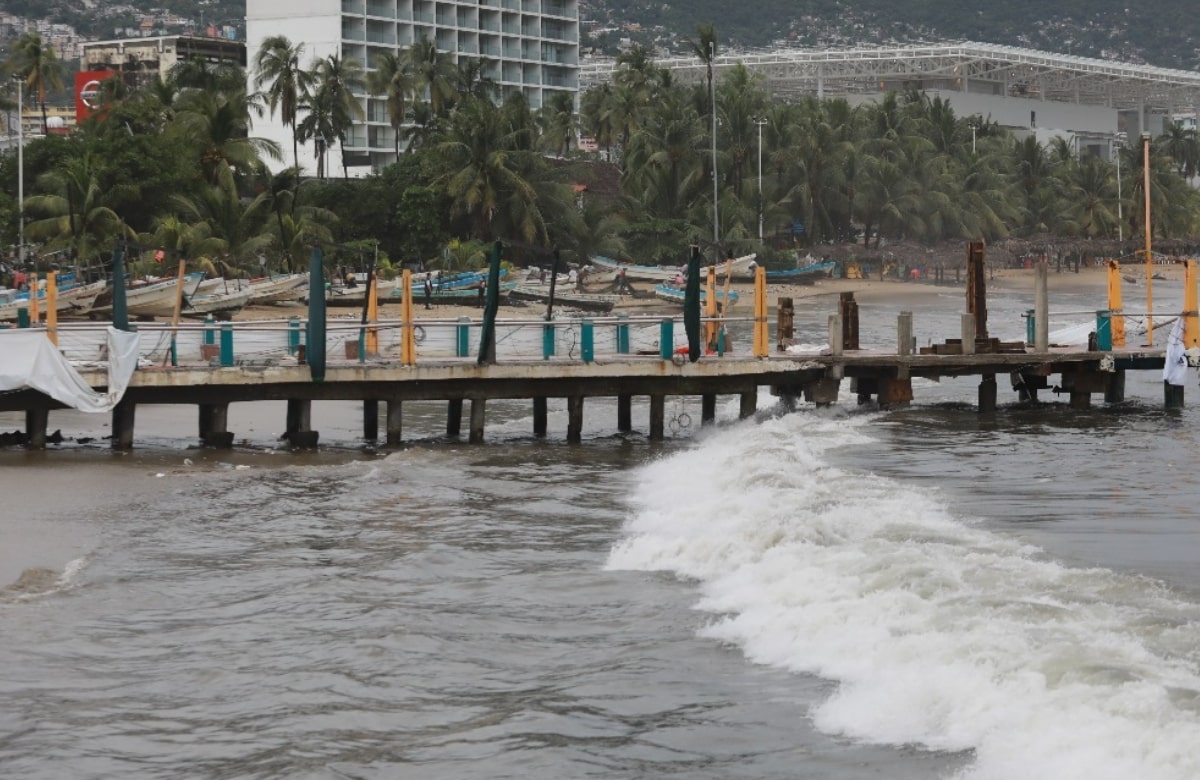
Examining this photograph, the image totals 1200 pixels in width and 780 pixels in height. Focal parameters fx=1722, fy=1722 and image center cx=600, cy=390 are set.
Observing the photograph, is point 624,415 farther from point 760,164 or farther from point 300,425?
point 760,164

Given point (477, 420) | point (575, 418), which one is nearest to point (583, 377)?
point (575, 418)

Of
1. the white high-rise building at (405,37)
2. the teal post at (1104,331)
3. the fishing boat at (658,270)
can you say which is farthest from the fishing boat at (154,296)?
the white high-rise building at (405,37)

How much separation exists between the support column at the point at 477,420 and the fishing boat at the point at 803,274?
64941 millimetres

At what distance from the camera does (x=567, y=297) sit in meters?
69.9

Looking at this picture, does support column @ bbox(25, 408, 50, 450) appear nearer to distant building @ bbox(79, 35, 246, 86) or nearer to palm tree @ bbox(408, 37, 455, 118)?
palm tree @ bbox(408, 37, 455, 118)

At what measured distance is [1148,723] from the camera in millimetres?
9875

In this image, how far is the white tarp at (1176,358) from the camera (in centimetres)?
2908

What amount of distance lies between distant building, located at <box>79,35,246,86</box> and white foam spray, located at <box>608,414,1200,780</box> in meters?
116

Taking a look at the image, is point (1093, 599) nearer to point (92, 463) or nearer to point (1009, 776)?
point (1009, 776)

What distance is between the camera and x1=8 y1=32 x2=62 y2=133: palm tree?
91.1 meters

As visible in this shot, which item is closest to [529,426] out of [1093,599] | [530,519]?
[530,519]

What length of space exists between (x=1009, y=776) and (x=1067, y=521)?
905 cm

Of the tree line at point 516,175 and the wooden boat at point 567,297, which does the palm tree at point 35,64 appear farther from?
the wooden boat at point 567,297

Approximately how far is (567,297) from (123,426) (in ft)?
146
